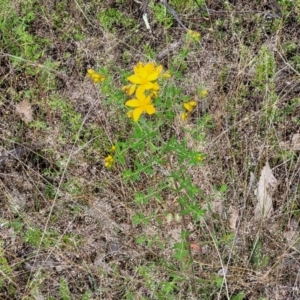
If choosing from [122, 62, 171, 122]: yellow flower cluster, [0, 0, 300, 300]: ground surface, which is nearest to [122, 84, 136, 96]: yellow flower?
[122, 62, 171, 122]: yellow flower cluster

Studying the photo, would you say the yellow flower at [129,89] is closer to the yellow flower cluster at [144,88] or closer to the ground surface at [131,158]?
the yellow flower cluster at [144,88]

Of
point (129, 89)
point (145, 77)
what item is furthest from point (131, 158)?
point (145, 77)

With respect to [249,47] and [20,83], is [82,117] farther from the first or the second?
[249,47]

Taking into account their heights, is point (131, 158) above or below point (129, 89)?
below

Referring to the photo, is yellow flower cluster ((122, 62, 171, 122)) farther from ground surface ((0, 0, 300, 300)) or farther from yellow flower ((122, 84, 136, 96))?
ground surface ((0, 0, 300, 300))

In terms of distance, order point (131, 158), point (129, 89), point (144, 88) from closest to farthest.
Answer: point (144, 88), point (129, 89), point (131, 158)

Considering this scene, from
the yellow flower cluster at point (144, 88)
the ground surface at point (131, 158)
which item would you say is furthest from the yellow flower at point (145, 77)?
the ground surface at point (131, 158)

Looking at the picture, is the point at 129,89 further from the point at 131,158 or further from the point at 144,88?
the point at 131,158

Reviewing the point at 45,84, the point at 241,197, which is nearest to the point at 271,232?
the point at 241,197
